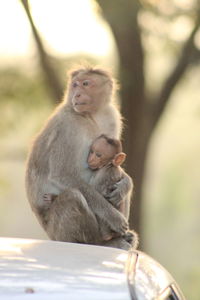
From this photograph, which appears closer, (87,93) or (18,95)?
(87,93)

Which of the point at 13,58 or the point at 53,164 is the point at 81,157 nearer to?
the point at 53,164

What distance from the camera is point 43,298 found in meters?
3.29

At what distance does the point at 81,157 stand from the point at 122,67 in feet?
25.5

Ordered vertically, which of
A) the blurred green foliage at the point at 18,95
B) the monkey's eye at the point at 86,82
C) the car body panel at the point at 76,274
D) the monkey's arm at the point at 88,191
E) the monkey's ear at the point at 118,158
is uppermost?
the monkey's eye at the point at 86,82

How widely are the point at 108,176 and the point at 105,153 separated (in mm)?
196

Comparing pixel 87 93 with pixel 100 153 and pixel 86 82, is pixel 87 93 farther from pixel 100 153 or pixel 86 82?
pixel 100 153

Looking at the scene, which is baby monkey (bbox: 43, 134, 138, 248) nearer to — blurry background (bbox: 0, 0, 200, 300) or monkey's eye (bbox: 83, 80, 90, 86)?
monkey's eye (bbox: 83, 80, 90, 86)

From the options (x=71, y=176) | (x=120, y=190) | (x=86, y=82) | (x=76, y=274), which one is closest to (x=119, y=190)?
(x=120, y=190)

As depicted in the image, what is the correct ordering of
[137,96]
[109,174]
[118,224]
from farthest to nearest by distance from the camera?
[137,96]
[118,224]
[109,174]

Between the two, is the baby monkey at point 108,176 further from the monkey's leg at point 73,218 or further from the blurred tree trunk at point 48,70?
the blurred tree trunk at point 48,70

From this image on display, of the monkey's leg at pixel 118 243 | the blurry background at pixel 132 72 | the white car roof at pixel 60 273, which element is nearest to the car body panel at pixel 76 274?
the white car roof at pixel 60 273

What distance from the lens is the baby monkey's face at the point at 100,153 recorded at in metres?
6.93

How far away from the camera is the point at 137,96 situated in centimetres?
1511

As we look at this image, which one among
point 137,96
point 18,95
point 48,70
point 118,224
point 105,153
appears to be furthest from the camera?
point 18,95
